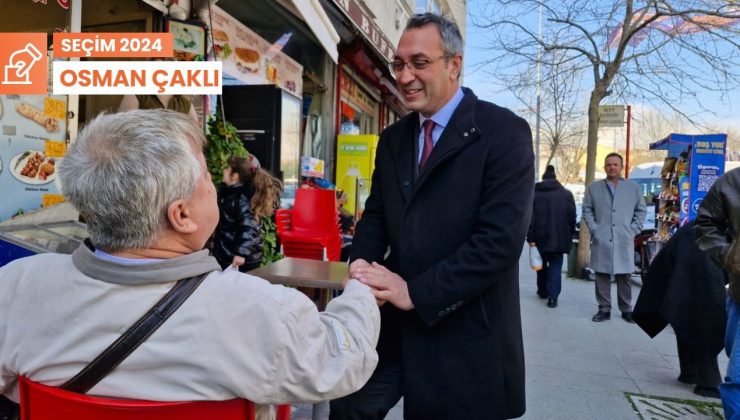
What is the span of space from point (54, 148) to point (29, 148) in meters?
0.21

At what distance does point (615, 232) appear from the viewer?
258 inches

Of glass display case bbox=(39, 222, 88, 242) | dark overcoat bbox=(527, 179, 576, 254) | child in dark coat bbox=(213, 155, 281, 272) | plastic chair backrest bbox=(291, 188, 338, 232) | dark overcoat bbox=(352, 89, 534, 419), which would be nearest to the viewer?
dark overcoat bbox=(352, 89, 534, 419)

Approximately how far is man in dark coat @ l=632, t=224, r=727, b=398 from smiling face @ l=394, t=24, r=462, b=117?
119 inches

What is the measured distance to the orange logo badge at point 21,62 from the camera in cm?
310

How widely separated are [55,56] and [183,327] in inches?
125

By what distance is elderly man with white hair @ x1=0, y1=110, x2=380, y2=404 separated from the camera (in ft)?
3.70

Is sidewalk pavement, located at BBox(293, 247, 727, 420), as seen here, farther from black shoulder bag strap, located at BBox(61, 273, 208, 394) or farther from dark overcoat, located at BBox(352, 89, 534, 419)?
black shoulder bag strap, located at BBox(61, 273, 208, 394)

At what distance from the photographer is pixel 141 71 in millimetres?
3230

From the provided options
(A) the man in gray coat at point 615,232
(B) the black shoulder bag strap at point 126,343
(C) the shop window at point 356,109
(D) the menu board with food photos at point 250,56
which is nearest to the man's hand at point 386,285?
(B) the black shoulder bag strap at point 126,343

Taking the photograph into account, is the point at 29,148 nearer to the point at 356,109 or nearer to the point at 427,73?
the point at 427,73

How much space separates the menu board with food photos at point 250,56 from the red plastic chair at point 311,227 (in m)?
1.63

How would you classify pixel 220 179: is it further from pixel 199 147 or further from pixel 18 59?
pixel 199 147

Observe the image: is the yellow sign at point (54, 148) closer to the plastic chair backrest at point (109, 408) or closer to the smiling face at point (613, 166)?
the plastic chair backrest at point (109, 408)

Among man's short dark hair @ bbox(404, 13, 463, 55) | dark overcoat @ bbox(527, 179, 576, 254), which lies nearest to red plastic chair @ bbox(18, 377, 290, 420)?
man's short dark hair @ bbox(404, 13, 463, 55)
